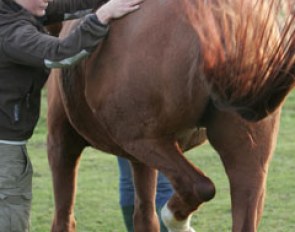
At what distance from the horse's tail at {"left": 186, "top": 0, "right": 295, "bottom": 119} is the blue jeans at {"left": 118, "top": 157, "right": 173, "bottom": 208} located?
6.91 feet

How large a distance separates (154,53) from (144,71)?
8 cm

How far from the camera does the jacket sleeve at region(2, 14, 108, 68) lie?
3.37m

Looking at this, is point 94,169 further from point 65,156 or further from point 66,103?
point 66,103

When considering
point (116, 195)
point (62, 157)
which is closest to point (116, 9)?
point (62, 157)

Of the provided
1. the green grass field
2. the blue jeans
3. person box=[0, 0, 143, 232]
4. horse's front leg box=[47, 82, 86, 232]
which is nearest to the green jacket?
person box=[0, 0, 143, 232]

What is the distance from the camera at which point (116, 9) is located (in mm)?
3381

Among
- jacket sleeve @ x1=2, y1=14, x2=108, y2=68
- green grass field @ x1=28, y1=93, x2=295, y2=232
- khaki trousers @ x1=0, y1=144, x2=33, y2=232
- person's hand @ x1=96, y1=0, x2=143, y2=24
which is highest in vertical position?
person's hand @ x1=96, y1=0, x2=143, y2=24

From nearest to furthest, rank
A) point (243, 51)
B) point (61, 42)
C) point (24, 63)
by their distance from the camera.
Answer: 1. point (243, 51)
2. point (61, 42)
3. point (24, 63)

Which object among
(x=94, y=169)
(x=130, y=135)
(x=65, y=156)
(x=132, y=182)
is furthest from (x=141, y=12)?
(x=94, y=169)

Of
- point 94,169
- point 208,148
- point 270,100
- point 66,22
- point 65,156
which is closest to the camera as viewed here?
point 270,100

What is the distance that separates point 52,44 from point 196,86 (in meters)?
0.64

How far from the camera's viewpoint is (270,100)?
3150 millimetres

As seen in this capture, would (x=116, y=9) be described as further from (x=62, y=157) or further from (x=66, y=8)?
(x=62, y=157)

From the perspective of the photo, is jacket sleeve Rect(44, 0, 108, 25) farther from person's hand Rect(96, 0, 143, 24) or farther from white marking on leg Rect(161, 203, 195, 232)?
white marking on leg Rect(161, 203, 195, 232)
